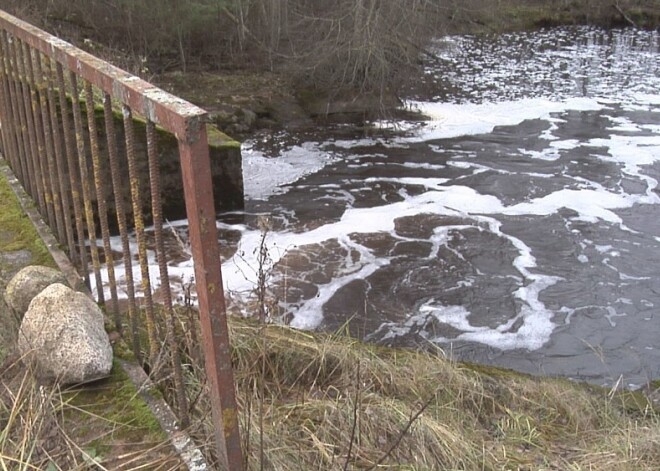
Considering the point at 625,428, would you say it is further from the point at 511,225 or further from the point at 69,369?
the point at 511,225

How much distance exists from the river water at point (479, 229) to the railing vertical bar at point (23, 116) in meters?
1.25

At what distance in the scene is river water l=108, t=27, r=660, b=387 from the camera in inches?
247

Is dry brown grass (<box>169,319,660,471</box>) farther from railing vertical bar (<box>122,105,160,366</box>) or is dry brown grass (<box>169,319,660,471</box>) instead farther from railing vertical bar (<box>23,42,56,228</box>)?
railing vertical bar (<box>23,42,56,228</box>)

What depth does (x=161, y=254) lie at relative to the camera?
2.01m

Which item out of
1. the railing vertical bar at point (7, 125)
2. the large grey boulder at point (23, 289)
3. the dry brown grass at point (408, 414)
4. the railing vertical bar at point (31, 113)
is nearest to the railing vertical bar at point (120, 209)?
the dry brown grass at point (408, 414)

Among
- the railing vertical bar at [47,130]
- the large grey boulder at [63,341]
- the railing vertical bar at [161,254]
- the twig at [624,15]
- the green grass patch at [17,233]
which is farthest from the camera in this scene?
the twig at [624,15]

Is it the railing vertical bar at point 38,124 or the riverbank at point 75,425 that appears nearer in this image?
the riverbank at point 75,425

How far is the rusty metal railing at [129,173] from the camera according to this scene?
1.61 metres

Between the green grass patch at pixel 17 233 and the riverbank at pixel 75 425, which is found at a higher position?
the green grass patch at pixel 17 233

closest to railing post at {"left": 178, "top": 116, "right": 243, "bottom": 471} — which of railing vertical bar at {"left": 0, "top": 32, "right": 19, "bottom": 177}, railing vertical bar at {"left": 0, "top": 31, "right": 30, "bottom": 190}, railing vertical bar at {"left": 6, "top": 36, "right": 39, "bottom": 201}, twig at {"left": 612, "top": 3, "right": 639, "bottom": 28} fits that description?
railing vertical bar at {"left": 6, "top": 36, "right": 39, "bottom": 201}

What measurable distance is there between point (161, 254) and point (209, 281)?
0.42 meters

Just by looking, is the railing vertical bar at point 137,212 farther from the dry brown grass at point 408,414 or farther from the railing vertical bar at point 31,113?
the railing vertical bar at point 31,113

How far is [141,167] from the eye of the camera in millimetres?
7492

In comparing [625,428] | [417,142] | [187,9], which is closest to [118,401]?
[625,428]
